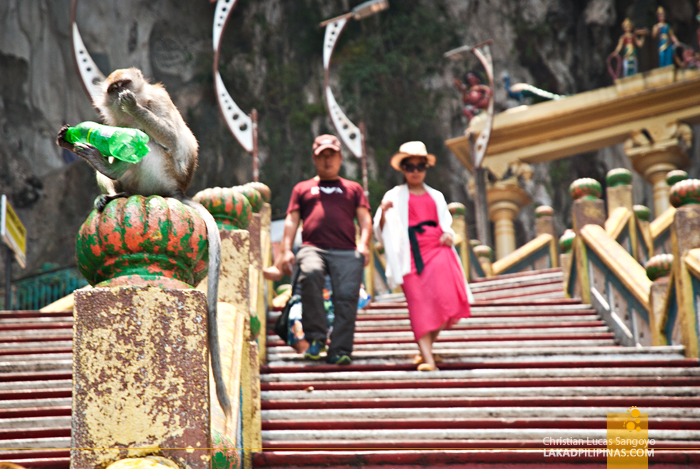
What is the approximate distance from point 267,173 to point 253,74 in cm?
256

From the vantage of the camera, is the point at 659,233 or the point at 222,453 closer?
the point at 222,453

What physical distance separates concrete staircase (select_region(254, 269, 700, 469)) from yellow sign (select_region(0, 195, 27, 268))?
4.79 metres

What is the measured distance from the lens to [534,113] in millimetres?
13969

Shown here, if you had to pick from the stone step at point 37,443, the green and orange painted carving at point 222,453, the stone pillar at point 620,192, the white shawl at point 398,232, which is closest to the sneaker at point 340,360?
the white shawl at point 398,232

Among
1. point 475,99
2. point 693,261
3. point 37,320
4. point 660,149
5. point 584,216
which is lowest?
point 37,320

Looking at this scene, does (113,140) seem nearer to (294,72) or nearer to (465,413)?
(465,413)

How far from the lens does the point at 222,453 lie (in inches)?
95.3

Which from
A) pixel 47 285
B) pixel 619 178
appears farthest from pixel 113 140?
pixel 47 285

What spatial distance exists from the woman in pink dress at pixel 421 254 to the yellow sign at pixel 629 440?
132 centimetres

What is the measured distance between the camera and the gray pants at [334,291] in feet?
16.8

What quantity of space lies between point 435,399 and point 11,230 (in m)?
6.74

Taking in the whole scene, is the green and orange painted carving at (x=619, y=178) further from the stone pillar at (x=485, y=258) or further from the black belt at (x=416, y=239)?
the black belt at (x=416, y=239)

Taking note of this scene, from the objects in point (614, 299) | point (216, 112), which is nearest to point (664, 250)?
point (614, 299)

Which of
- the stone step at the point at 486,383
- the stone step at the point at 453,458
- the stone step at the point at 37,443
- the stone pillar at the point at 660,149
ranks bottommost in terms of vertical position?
the stone step at the point at 453,458
